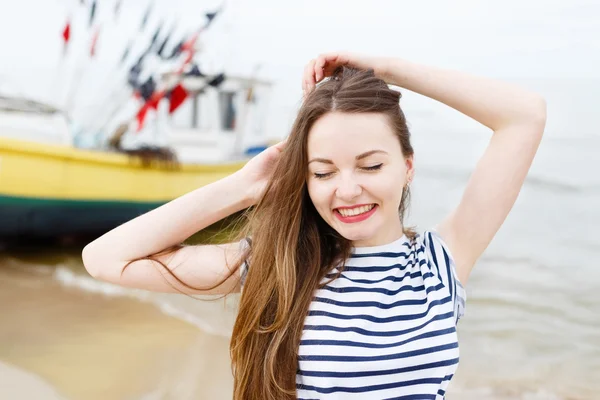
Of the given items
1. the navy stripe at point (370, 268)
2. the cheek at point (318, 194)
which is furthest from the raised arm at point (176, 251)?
the navy stripe at point (370, 268)

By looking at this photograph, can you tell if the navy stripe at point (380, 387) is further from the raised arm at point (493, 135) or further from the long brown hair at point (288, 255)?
the raised arm at point (493, 135)

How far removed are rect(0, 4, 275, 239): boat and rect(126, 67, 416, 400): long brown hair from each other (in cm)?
531

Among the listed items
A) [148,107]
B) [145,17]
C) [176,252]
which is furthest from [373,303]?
[148,107]

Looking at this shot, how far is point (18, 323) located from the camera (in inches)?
175

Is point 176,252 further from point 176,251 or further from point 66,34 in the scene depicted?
point 66,34

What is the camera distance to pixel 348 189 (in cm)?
141

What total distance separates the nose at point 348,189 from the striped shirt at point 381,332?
17 centimetres

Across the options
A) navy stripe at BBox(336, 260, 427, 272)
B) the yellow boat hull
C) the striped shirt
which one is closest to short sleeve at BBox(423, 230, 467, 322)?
the striped shirt

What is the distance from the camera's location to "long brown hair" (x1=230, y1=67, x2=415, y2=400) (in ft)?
4.67

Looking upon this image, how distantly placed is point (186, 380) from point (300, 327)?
244cm

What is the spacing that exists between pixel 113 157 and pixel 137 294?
6.75ft

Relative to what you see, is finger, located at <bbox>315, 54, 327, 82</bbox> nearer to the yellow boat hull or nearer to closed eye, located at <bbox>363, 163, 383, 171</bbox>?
closed eye, located at <bbox>363, 163, 383, 171</bbox>

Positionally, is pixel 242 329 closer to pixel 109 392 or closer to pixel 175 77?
pixel 109 392

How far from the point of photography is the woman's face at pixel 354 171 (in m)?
1.42
